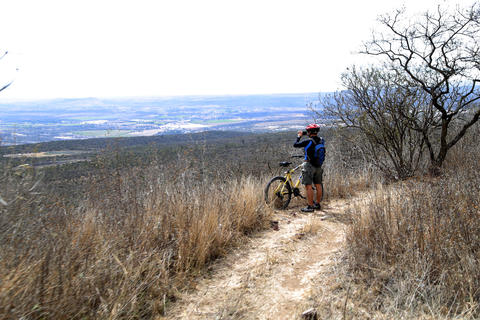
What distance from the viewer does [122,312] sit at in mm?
2436

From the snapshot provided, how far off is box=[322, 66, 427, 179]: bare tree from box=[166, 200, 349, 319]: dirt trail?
4.34 m

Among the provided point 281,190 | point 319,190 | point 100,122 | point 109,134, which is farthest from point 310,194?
point 100,122

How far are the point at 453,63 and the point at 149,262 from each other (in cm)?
844

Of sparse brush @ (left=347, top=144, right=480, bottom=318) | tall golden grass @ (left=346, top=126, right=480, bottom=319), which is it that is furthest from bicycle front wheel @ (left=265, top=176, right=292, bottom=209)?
sparse brush @ (left=347, top=144, right=480, bottom=318)

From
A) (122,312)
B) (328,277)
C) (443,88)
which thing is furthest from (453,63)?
(122,312)

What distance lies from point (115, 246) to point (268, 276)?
165cm

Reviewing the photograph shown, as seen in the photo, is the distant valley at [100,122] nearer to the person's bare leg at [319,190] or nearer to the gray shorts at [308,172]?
the gray shorts at [308,172]

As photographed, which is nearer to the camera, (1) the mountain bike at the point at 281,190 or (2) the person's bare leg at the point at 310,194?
(2) the person's bare leg at the point at 310,194

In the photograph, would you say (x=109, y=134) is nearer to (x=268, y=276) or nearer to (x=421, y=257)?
(x=268, y=276)

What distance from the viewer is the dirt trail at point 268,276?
2771 millimetres

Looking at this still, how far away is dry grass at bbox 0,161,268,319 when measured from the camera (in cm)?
224

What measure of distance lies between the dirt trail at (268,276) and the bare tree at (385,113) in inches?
171

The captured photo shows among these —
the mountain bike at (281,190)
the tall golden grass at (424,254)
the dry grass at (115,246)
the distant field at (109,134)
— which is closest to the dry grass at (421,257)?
the tall golden grass at (424,254)

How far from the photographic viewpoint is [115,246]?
10.0 feet
